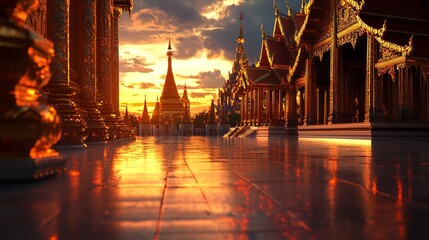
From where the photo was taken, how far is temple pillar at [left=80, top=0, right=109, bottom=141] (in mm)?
9716

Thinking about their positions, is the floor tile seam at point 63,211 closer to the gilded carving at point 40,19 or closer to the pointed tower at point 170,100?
the gilded carving at point 40,19

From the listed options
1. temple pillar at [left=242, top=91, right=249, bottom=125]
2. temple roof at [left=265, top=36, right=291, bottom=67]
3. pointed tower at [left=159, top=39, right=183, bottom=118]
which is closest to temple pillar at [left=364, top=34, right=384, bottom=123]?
temple roof at [left=265, top=36, right=291, bottom=67]

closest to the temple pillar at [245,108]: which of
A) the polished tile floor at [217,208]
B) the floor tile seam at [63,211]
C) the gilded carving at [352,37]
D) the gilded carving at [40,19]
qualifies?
the gilded carving at [352,37]

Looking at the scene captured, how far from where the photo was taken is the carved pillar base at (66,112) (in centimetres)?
691

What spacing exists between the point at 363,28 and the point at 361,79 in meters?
7.45

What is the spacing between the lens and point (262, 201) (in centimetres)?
203

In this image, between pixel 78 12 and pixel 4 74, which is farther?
pixel 78 12

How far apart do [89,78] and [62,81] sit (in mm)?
2835

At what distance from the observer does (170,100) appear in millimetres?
77500

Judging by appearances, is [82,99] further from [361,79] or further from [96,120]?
[361,79]

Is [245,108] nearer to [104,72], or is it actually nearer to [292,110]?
[292,110]

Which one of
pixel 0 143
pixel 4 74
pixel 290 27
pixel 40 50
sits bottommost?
pixel 0 143

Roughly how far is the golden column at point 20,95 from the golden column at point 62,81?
4305mm

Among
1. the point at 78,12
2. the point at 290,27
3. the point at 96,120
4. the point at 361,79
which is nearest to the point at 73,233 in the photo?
the point at 96,120
